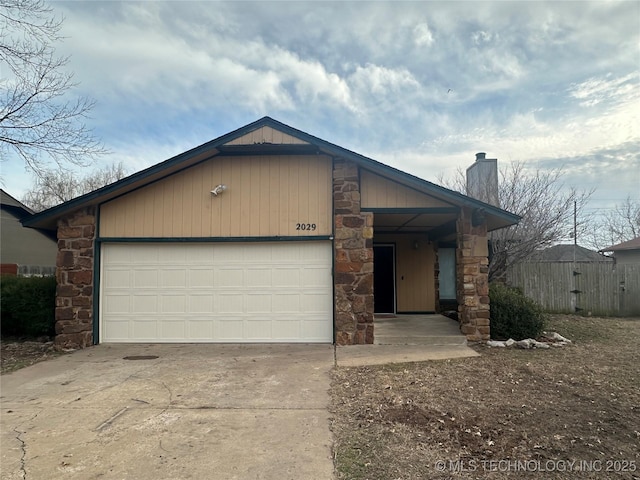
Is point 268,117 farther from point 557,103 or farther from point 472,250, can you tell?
point 557,103

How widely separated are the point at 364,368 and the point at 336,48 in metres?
8.23

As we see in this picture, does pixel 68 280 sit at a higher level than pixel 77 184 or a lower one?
lower

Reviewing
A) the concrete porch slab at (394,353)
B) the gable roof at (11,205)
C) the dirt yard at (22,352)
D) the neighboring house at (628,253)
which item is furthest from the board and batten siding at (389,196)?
the gable roof at (11,205)

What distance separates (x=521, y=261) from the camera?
40.3 feet

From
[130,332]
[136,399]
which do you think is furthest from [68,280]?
[136,399]

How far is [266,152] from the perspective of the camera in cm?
832

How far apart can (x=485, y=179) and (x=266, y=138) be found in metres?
7.57

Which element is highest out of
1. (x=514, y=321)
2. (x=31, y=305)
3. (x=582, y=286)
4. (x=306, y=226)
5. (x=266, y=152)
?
(x=266, y=152)

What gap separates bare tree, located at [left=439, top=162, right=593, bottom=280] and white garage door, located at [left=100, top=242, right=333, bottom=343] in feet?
20.3

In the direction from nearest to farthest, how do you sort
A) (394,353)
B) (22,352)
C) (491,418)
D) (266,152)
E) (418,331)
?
(491,418)
(394,353)
(22,352)
(266,152)
(418,331)

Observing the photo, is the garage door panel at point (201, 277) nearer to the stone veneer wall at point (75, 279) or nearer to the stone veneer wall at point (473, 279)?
the stone veneer wall at point (75, 279)

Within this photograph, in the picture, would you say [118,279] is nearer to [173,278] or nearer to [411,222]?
[173,278]

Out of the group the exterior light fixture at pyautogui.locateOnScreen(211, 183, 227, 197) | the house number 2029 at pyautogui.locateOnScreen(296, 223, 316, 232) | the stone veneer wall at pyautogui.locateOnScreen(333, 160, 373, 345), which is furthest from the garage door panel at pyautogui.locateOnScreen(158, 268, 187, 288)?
the stone veneer wall at pyautogui.locateOnScreen(333, 160, 373, 345)

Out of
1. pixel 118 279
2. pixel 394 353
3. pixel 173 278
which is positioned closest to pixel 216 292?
pixel 173 278
